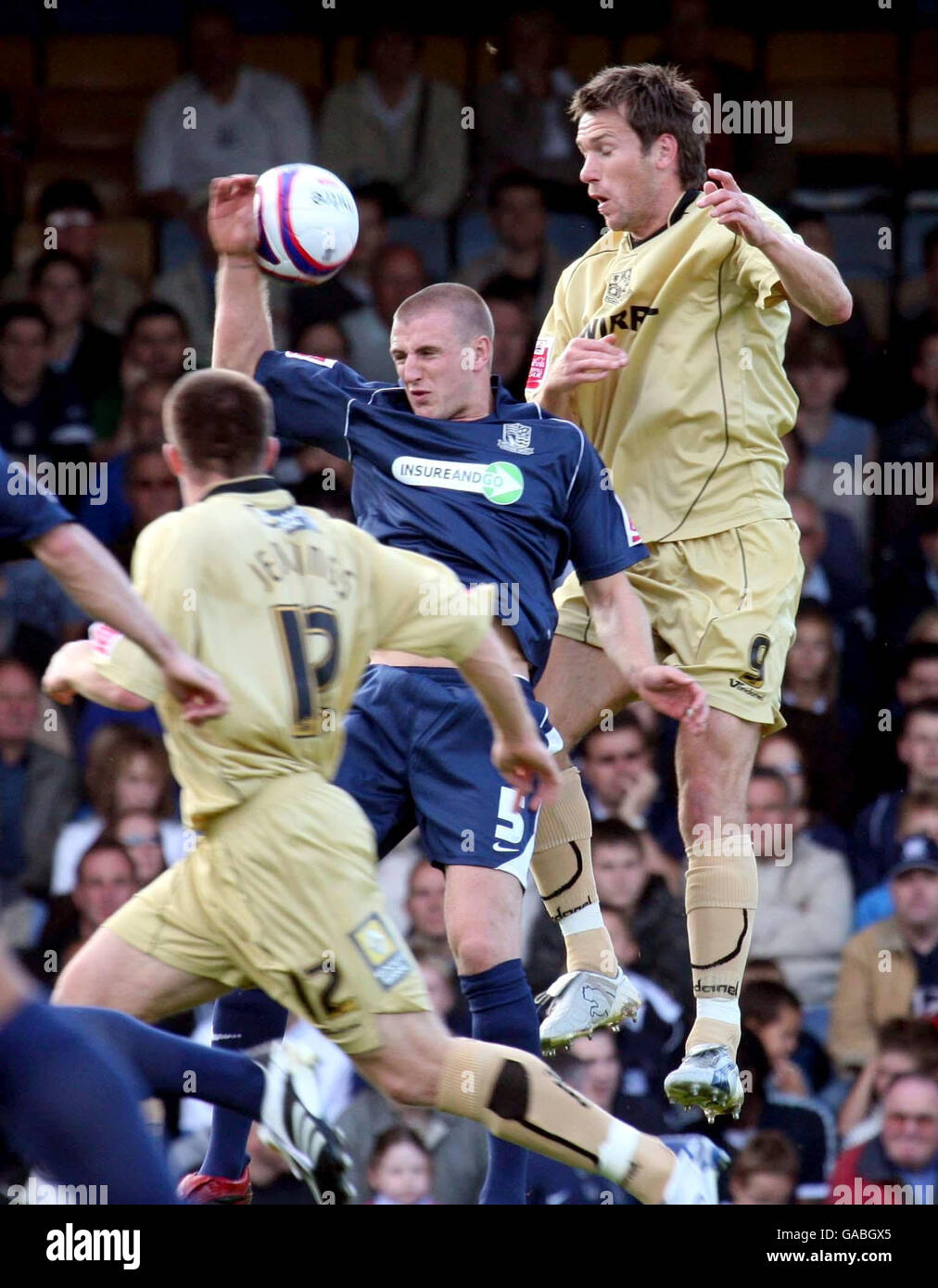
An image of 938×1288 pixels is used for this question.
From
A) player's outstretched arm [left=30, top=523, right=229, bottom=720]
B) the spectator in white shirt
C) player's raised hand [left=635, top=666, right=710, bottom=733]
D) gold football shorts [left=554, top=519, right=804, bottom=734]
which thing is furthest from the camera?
the spectator in white shirt

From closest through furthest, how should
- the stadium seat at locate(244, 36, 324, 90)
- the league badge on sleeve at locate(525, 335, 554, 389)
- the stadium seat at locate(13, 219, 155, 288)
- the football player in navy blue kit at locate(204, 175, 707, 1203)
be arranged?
1. the football player in navy blue kit at locate(204, 175, 707, 1203)
2. the league badge on sleeve at locate(525, 335, 554, 389)
3. the stadium seat at locate(13, 219, 155, 288)
4. the stadium seat at locate(244, 36, 324, 90)

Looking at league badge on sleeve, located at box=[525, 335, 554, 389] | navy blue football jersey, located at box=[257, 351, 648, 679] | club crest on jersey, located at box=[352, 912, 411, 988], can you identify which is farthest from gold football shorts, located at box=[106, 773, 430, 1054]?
league badge on sleeve, located at box=[525, 335, 554, 389]

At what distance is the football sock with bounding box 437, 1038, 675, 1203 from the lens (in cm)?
426

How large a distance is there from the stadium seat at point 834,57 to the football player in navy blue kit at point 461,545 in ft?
18.1

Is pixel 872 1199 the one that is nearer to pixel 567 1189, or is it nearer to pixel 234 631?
pixel 567 1189

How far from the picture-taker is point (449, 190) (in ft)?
32.3

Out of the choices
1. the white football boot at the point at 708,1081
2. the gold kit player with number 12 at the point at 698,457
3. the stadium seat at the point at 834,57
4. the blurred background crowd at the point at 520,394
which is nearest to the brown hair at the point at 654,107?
the gold kit player with number 12 at the point at 698,457

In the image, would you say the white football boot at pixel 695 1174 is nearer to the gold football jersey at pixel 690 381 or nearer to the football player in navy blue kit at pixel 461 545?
the football player in navy blue kit at pixel 461 545

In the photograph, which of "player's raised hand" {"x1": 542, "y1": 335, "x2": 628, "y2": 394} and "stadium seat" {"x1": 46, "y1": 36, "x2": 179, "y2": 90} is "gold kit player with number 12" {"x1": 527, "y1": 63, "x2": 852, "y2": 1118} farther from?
"stadium seat" {"x1": 46, "y1": 36, "x2": 179, "y2": 90}

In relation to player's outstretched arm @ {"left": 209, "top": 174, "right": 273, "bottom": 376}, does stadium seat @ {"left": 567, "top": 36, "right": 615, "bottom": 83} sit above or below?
above

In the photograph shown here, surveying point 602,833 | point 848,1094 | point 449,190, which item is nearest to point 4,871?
point 602,833

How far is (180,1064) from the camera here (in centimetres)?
435

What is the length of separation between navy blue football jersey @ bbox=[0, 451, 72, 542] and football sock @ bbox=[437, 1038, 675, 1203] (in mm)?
1392
